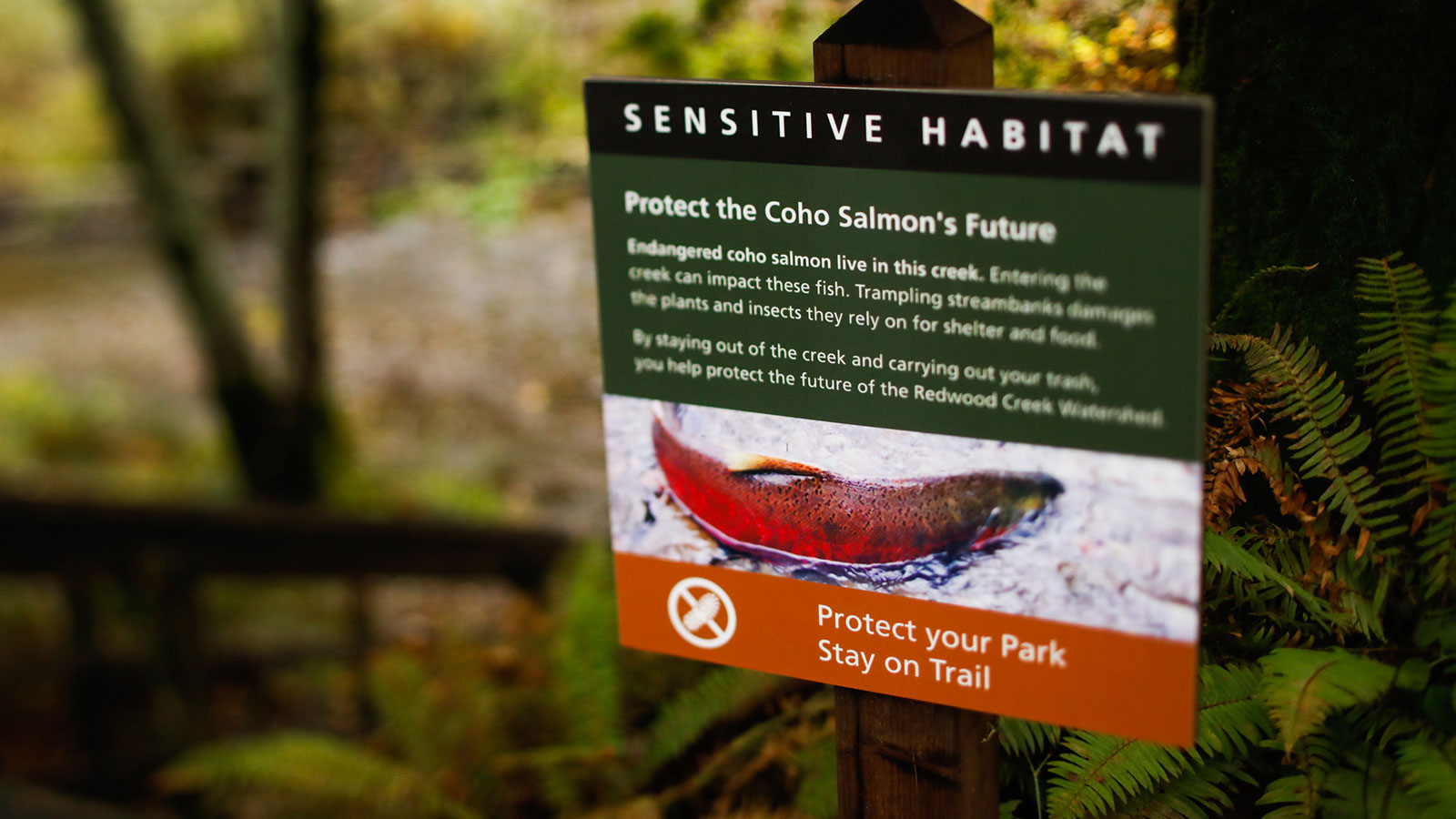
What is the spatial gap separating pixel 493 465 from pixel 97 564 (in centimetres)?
391

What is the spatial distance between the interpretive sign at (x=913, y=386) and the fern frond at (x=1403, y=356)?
2.35 ft

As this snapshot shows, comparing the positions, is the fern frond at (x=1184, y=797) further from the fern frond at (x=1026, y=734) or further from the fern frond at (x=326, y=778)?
the fern frond at (x=326, y=778)

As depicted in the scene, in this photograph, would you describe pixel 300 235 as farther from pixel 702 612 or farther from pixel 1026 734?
pixel 1026 734

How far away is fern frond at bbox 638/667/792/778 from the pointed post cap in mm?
1587

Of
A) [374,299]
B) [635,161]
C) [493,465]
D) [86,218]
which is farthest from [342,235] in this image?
[635,161]

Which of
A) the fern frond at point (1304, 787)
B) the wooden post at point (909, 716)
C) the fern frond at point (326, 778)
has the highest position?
the wooden post at point (909, 716)

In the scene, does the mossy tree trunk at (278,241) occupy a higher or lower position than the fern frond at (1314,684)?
higher

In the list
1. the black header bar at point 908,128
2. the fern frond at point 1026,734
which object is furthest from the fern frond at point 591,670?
Answer: the black header bar at point 908,128

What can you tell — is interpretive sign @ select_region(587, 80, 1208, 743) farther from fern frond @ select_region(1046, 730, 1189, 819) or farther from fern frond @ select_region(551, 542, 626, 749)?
fern frond @ select_region(551, 542, 626, 749)

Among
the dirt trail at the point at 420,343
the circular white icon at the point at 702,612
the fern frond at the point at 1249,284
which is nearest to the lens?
the circular white icon at the point at 702,612

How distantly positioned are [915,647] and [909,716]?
18cm

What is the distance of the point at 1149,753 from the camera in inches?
81.9

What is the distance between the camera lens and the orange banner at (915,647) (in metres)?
1.66

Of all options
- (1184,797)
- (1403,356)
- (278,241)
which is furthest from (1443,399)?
(278,241)
